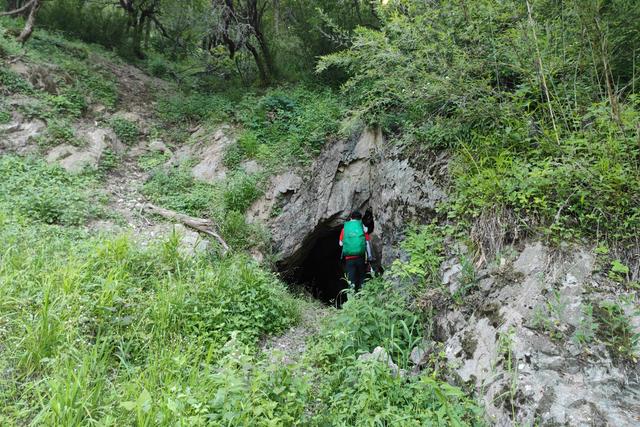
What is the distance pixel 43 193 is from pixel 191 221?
2.15m

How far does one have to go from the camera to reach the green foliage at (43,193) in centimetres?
514

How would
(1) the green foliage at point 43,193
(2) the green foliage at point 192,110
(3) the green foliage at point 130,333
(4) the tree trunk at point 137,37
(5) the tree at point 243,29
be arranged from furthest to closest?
(4) the tree trunk at point 137,37
(2) the green foliage at point 192,110
(5) the tree at point 243,29
(1) the green foliage at point 43,193
(3) the green foliage at point 130,333

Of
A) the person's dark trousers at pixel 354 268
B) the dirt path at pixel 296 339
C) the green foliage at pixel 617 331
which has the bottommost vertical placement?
the dirt path at pixel 296 339

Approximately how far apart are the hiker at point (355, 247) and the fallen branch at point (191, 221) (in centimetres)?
203

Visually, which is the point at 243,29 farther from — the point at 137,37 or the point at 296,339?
the point at 296,339

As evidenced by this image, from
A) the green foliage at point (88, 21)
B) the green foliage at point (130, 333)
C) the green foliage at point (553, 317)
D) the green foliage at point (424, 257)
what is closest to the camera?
the green foliage at point (130, 333)

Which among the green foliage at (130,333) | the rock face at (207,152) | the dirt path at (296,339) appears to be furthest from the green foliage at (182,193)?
the dirt path at (296,339)

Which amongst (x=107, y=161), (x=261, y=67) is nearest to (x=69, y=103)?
(x=107, y=161)

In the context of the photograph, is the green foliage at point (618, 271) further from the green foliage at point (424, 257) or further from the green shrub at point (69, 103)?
the green shrub at point (69, 103)

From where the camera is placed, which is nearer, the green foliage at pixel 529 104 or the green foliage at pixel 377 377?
the green foliage at pixel 377 377

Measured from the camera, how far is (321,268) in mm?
9320

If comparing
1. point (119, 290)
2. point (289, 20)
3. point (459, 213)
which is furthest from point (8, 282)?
point (289, 20)

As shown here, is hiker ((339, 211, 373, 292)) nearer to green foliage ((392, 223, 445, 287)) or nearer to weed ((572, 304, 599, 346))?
green foliage ((392, 223, 445, 287))

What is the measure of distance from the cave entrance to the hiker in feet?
3.61
